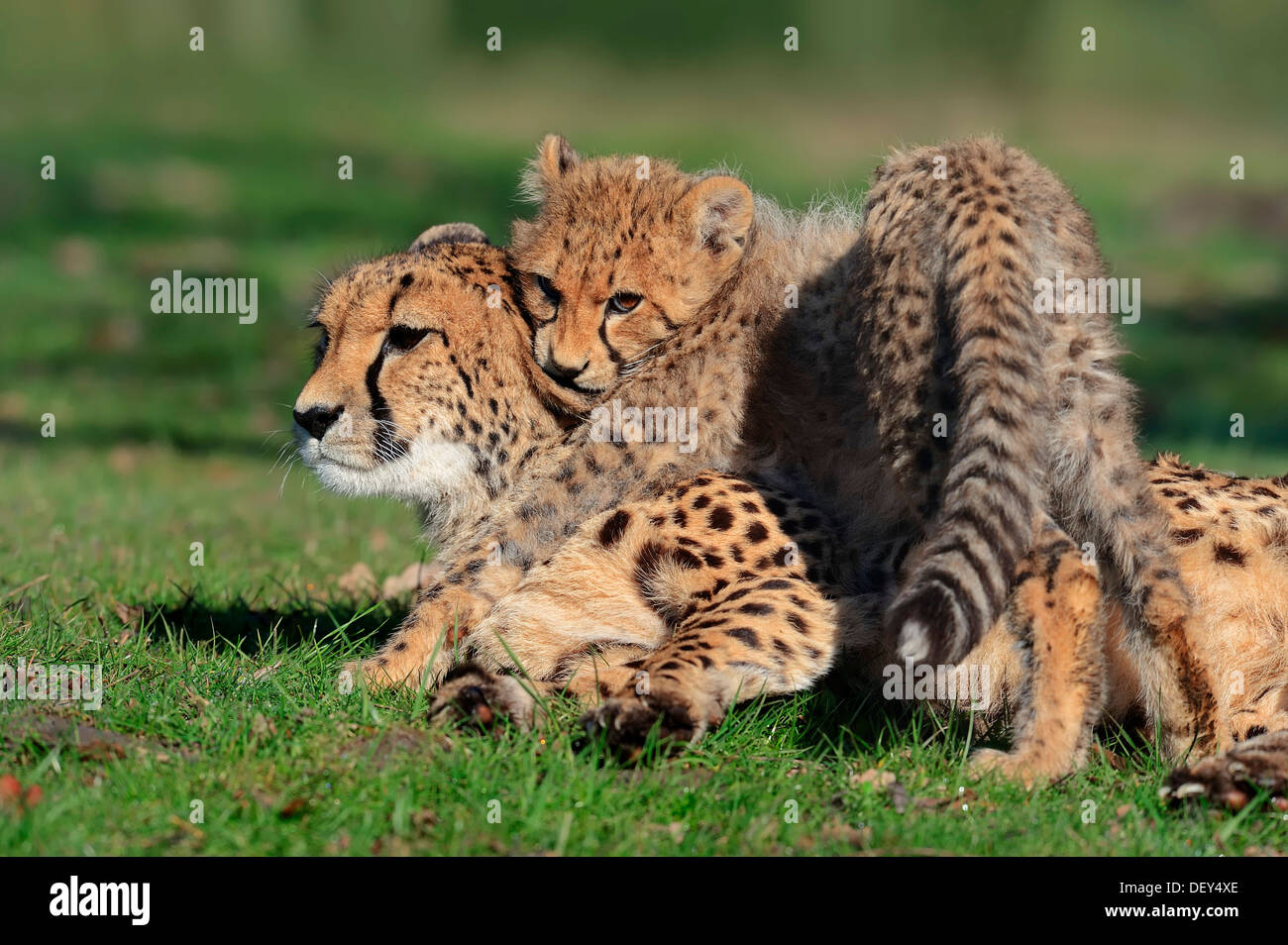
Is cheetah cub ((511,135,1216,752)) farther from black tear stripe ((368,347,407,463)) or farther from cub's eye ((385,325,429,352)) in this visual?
black tear stripe ((368,347,407,463))

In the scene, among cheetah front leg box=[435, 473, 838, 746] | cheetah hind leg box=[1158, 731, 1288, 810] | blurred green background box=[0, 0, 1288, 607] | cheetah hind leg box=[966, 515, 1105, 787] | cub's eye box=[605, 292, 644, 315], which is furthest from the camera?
blurred green background box=[0, 0, 1288, 607]

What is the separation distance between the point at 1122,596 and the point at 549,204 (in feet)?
7.61

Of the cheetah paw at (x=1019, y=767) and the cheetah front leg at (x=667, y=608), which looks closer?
the cheetah paw at (x=1019, y=767)

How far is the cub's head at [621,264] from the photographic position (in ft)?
15.3

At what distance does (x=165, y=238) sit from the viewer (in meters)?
15.5

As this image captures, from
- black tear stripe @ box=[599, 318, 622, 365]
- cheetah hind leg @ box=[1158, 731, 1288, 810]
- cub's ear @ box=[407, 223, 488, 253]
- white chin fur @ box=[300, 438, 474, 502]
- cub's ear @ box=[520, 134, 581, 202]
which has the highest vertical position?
cub's ear @ box=[520, 134, 581, 202]

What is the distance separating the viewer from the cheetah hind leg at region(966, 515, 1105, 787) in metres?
3.77

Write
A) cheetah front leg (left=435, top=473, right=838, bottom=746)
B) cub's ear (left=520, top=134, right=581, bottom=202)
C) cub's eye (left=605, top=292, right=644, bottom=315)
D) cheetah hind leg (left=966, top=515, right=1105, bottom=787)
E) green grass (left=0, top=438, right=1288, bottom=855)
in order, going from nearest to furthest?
green grass (left=0, top=438, right=1288, bottom=855), cheetah hind leg (left=966, top=515, right=1105, bottom=787), cheetah front leg (left=435, top=473, right=838, bottom=746), cub's eye (left=605, top=292, right=644, bottom=315), cub's ear (left=520, top=134, right=581, bottom=202)

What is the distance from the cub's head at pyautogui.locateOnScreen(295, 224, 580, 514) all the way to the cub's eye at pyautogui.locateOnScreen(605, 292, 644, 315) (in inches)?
12.2

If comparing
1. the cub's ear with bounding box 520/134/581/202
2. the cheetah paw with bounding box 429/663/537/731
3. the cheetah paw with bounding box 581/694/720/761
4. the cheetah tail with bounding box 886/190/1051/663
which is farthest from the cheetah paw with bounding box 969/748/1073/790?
the cub's ear with bounding box 520/134/581/202

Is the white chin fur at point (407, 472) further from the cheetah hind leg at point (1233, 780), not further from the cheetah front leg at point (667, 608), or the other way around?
the cheetah hind leg at point (1233, 780)

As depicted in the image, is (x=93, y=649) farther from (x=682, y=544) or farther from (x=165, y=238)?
(x=165, y=238)

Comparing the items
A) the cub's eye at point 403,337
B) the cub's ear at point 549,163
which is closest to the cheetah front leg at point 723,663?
the cub's eye at point 403,337

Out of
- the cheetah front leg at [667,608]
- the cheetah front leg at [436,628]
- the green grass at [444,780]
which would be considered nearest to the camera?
the green grass at [444,780]
